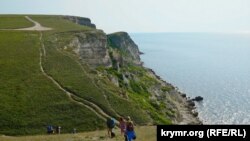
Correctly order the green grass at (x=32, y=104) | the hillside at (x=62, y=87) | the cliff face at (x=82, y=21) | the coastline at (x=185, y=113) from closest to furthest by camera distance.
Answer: the green grass at (x=32, y=104)
the hillside at (x=62, y=87)
the coastline at (x=185, y=113)
the cliff face at (x=82, y=21)

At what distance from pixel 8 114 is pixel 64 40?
41.5 metres

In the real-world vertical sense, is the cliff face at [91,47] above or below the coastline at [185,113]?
above

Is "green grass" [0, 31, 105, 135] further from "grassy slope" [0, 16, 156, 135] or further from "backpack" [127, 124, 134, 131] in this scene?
"backpack" [127, 124, 134, 131]

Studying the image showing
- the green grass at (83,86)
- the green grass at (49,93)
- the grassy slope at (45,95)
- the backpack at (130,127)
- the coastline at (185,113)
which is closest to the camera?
the backpack at (130,127)

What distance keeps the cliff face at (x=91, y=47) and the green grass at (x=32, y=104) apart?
19703 millimetres

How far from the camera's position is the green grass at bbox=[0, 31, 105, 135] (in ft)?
195

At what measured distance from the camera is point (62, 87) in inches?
2822

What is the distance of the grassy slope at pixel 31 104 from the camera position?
5962 cm

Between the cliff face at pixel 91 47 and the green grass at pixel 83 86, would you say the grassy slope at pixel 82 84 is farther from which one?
the cliff face at pixel 91 47

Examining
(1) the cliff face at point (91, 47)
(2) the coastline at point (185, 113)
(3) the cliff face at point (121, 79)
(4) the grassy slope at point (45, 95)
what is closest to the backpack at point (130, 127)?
(4) the grassy slope at point (45, 95)

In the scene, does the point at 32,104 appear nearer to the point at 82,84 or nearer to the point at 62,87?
the point at 62,87

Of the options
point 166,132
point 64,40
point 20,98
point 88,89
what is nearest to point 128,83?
point 64,40

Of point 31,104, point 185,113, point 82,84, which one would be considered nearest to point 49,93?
point 31,104

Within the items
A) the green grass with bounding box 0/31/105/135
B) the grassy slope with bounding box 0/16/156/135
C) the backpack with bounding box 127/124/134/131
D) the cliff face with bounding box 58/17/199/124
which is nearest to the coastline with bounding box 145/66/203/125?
the cliff face with bounding box 58/17/199/124
